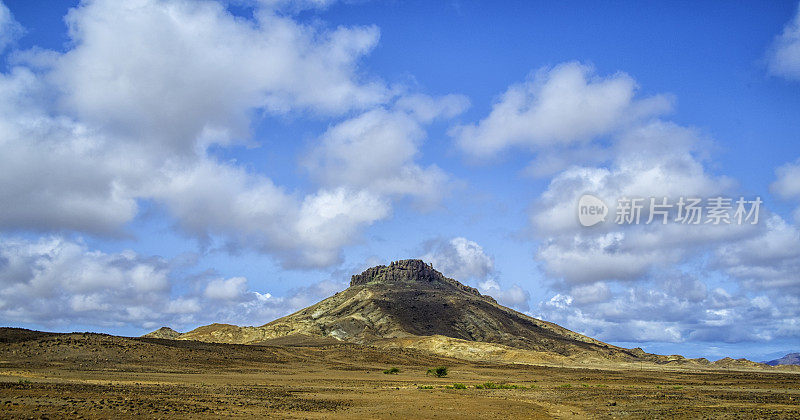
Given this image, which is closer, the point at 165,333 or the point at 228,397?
the point at 228,397

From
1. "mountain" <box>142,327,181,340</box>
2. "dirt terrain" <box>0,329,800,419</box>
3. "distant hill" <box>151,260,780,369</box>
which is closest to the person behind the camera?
"dirt terrain" <box>0,329,800,419</box>

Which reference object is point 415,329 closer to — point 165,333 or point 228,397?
point 165,333

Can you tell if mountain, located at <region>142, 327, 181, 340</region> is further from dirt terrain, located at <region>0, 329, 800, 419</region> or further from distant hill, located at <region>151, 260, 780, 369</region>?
dirt terrain, located at <region>0, 329, 800, 419</region>

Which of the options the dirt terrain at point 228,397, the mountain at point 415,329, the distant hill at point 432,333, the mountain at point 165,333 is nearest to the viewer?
the dirt terrain at point 228,397

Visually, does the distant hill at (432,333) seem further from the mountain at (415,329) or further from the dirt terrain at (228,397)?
the dirt terrain at (228,397)

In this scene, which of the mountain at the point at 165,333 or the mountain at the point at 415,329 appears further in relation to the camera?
the mountain at the point at 165,333

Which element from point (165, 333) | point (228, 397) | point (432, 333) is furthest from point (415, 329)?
point (228, 397)

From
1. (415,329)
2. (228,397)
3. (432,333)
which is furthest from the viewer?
(432,333)

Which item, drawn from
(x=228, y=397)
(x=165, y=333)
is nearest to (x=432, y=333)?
(x=165, y=333)

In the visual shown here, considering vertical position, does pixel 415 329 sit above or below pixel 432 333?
above

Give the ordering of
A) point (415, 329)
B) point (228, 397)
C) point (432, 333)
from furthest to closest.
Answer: point (432, 333) < point (415, 329) < point (228, 397)

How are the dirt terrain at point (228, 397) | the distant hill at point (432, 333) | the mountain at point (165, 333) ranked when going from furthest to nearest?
the mountain at point (165, 333) < the distant hill at point (432, 333) < the dirt terrain at point (228, 397)

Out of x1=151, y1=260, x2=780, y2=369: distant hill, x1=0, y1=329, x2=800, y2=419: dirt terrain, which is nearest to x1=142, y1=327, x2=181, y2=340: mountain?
x1=151, y1=260, x2=780, y2=369: distant hill

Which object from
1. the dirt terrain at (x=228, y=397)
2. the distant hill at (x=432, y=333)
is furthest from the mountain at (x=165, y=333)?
the dirt terrain at (x=228, y=397)
